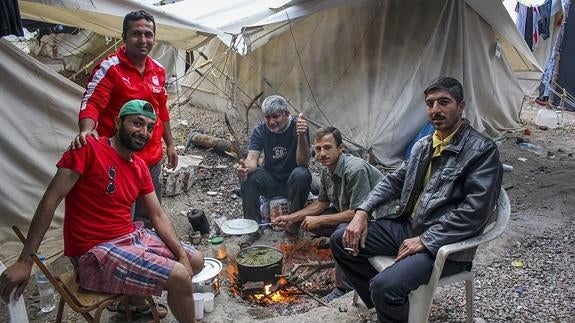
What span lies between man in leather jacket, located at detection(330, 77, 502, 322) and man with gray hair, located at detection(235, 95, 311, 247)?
151 cm

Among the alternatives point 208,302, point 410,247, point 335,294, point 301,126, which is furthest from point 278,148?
point 410,247

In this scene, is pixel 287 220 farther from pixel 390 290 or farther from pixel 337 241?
pixel 390 290

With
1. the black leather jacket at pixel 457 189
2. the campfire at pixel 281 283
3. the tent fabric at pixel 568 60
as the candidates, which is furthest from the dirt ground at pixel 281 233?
the tent fabric at pixel 568 60

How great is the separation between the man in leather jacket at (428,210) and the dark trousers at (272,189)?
4.78ft

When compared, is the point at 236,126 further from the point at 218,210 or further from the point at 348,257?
the point at 348,257

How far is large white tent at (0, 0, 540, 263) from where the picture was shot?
5.84m

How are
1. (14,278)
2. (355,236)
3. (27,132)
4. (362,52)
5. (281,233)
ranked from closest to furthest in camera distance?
1. (14,278)
2. (355,236)
3. (27,132)
4. (281,233)
5. (362,52)

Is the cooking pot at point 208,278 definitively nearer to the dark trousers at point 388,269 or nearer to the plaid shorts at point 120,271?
the plaid shorts at point 120,271

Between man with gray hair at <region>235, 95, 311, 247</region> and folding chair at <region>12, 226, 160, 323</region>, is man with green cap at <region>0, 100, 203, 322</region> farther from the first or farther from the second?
man with gray hair at <region>235, 95, 311, 247</region>

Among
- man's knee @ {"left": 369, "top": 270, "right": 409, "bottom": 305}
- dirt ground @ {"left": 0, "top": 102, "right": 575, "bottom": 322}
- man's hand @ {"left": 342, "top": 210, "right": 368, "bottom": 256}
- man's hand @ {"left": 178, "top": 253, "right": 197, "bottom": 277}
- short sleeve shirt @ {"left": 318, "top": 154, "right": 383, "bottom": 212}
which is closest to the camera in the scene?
man's knee @ {"left": 369, "top": 270, "right": 409, "bottom": 305}

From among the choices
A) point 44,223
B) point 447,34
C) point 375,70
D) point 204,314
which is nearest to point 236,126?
point 375,70

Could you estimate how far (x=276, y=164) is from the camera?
4.82m

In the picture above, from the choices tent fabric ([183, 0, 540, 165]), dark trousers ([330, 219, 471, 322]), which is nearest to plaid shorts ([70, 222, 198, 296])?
dark trousers ([330, 219, 471, 322])

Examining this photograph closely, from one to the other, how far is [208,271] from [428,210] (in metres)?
1.55
